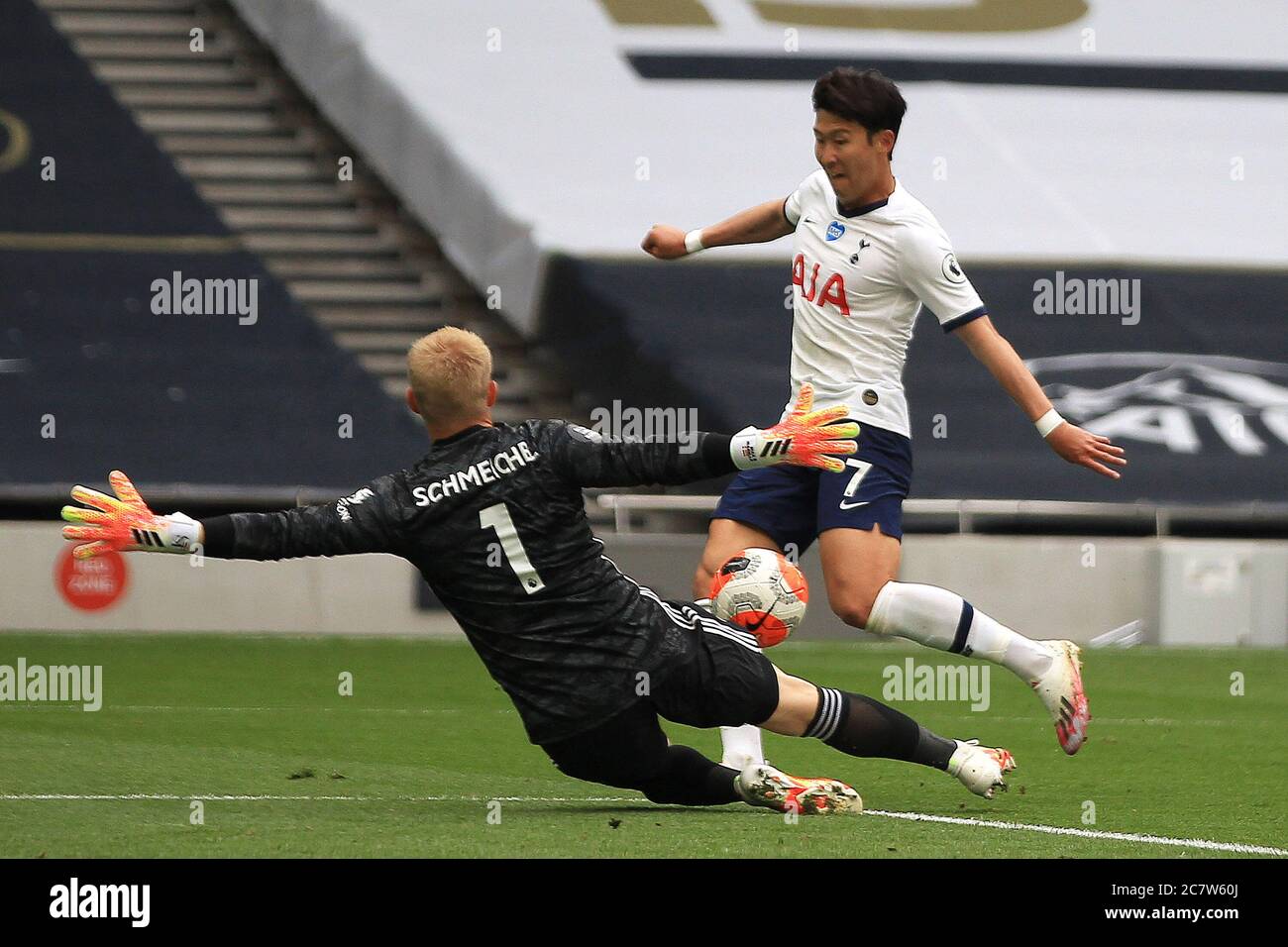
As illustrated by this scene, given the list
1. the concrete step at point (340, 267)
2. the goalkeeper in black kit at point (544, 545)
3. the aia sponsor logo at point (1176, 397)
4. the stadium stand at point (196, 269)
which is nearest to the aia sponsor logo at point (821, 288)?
the goalkeeper in black kit at point (544, 545)

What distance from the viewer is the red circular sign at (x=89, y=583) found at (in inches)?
542

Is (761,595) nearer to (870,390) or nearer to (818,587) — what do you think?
(870,390)

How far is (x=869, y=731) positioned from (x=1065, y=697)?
705 millimetres

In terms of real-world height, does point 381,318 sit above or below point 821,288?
above

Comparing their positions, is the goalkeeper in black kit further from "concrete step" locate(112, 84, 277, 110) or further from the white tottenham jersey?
"concrete step" locate(112, 84, 277, 110)

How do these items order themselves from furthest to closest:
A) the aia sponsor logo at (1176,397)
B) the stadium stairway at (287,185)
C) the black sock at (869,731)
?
the stadium stairway at (287,185) < the aia sponsor logo at (1176,397) < the black sock at (869,731)

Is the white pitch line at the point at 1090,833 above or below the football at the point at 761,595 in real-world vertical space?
below

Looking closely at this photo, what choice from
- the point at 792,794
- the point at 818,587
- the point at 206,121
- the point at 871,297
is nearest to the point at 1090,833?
the point at 792,794

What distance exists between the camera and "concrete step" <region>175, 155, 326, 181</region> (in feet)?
61.4

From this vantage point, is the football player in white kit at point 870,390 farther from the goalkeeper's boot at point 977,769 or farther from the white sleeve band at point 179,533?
the white sleeve band at point 179,533

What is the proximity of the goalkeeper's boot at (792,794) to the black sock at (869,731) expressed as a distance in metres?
0.13

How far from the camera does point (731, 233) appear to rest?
684 cm

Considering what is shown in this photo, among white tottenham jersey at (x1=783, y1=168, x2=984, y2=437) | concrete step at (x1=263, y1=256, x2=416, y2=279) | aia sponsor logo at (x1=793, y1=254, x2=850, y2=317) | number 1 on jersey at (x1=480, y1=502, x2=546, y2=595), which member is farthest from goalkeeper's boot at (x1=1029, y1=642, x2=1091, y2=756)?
concrete step at (x1=263, y1=256, x2=416, y2=279)

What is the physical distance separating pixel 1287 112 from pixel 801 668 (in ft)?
34.9
